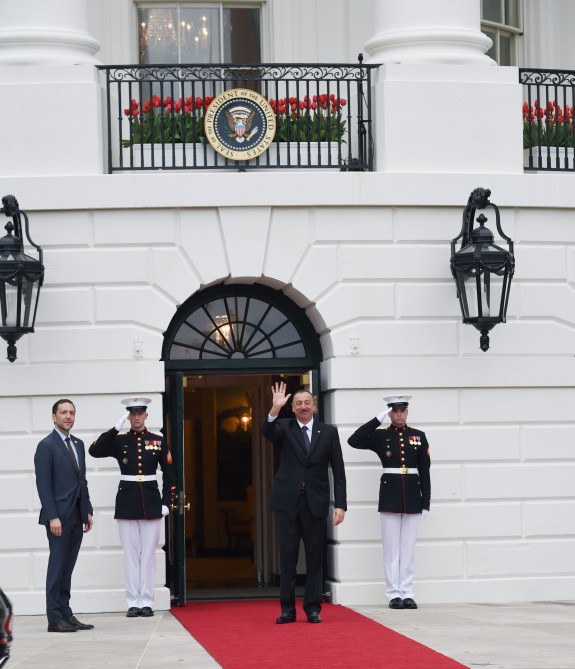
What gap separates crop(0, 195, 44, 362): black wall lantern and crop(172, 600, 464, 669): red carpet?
2943 millimetres

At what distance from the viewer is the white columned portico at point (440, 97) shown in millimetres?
Answer: 15133

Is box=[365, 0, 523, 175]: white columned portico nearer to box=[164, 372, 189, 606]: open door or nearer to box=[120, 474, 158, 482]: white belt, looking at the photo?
box=[164, 372, 189, 606]: open door

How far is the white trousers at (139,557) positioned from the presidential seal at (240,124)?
3702 mm

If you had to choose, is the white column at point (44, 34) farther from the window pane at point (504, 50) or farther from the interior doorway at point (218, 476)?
the interior doorway at point (218, 476)

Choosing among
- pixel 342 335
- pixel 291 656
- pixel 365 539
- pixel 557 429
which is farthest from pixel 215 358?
pixel 291 656

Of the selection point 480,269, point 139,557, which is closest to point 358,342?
point 480,269

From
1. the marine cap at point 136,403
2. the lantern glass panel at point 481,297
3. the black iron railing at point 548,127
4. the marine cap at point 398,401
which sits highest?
the black iron railing at point 548,127

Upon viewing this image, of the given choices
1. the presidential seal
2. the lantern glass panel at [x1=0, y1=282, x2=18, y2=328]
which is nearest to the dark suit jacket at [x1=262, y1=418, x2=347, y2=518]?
the lantern glass panel at [x1=0, y1=282, x2=18, y2=328]

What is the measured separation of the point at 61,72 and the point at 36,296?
2189mm

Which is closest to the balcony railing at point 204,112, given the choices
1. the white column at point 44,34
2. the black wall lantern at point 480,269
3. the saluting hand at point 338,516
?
the white column at point 44,34

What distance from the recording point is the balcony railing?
15.3m

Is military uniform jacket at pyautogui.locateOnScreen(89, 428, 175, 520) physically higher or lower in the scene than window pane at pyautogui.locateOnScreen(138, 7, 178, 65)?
lower

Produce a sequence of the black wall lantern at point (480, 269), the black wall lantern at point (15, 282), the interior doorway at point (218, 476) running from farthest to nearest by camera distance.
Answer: the interior doorway at point (218, 476), the black wall lantern at point (480, 269), the black wall lantern at point (15, 282)

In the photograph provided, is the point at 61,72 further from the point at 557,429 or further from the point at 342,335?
the point at 557,429
